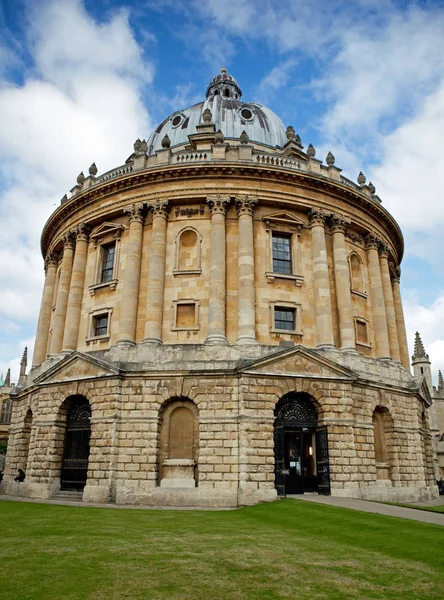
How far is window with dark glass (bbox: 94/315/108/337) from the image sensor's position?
29.8 m

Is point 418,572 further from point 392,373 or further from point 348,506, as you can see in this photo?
point 392,373

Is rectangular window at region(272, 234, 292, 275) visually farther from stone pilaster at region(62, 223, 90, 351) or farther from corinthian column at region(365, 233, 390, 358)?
stone pilaster at region(62, 223, 90, 351)

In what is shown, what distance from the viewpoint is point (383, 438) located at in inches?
1128

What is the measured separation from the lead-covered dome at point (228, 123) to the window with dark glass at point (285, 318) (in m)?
17.1

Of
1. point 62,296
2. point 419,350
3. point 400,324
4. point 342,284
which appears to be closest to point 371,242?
point 342,284

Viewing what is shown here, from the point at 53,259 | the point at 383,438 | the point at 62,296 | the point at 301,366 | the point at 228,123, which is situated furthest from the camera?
the point at 228,123

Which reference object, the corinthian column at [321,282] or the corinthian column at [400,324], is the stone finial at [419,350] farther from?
the corinthian column at [321,282]

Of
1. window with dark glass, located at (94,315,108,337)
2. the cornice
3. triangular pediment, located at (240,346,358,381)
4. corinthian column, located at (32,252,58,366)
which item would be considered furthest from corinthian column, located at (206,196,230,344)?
corinthian column, located at (32,252,58,366)

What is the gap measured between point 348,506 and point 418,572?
10.00 metres

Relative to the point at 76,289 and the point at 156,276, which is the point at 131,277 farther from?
the point at 76,289

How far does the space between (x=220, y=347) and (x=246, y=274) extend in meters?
4.42

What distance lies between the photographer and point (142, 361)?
2569 cm

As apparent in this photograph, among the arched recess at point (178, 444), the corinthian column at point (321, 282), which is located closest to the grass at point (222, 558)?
the arched recess at point (178, 444)

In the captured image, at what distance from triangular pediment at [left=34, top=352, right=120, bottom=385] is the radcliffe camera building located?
0.09 m
